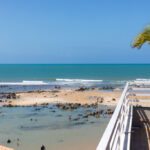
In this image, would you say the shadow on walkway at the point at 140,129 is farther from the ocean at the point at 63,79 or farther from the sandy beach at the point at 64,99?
the ocean at the point at 63,79

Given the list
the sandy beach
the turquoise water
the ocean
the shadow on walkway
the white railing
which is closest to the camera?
the white railing

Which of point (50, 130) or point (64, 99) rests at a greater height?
point (64, 99)

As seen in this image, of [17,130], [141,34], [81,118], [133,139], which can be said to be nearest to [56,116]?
[81,118]

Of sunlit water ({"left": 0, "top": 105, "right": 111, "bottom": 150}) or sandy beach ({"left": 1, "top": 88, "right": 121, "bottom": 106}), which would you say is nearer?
sunlit water ({"left": 0, "top": 105, "right": 111, "bottom": 150})

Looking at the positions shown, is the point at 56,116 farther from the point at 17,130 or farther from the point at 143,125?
the point at 143,125

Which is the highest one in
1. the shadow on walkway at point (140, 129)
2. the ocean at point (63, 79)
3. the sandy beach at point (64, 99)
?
the ocean at point (63, 79)

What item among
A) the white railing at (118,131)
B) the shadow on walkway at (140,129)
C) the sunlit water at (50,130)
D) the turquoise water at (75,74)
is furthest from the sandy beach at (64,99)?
the turquoise water at (75,74)

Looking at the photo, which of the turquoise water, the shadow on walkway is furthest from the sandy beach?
the turquoise water

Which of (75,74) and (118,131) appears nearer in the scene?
(118,131)

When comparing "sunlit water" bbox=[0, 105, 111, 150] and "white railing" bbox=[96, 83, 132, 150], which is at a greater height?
"white railing" bbox=[96, 83, 132, 150]

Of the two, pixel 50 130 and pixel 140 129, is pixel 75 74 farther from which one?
pixel 140 129

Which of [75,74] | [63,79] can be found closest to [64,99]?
[63,79]

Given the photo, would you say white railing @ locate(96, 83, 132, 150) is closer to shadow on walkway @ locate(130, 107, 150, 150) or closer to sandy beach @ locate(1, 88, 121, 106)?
shadow on walkway @ locate(130, 107, 150, 150)

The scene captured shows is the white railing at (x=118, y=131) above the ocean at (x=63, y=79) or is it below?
below
